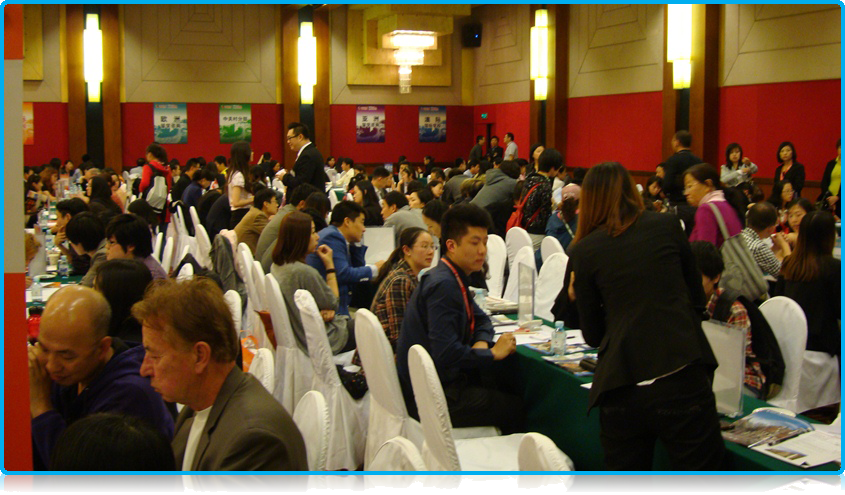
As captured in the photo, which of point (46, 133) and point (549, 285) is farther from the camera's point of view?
point (46, 133)

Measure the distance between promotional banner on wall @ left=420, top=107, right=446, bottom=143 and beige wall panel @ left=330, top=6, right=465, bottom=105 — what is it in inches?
6.8

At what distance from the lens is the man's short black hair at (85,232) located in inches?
180

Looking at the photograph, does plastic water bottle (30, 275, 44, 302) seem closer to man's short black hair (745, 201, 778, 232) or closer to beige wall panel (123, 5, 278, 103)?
man's short black hair (745, 201, 778, 232)

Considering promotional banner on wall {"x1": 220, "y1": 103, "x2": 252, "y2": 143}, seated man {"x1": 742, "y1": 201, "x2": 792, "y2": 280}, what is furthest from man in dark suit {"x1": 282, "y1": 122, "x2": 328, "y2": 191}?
promotional banner on wall {"x1": 220, "y1": 103, "x2": 252, "y2": 143}

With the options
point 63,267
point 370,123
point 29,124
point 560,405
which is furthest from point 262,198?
point 370,123

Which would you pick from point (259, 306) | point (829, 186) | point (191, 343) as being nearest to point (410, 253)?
point (259, 306)

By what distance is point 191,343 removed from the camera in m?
1.83

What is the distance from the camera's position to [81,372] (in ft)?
7.34

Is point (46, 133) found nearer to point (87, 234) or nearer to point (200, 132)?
point (200, 132)

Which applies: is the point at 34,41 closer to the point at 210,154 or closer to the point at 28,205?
the point at 210,154

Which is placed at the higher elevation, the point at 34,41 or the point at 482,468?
the point at 34,41

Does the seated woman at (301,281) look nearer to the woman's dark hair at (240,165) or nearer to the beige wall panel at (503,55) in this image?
the woman's dark hair at (240,165)

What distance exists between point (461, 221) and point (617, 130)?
11.1 metres

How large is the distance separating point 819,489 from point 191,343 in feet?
5.07
